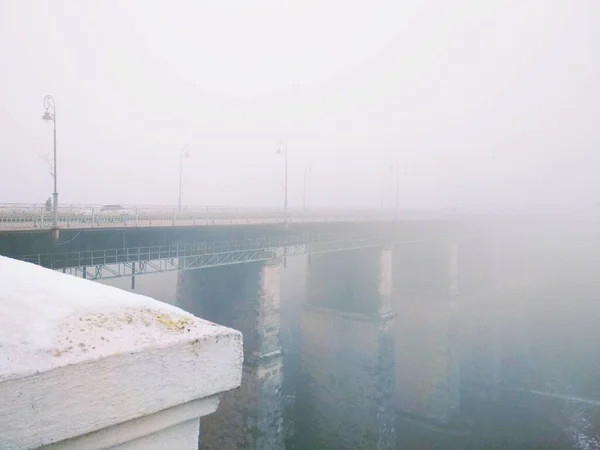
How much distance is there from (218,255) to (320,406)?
1063 cm

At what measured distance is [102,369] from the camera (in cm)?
138

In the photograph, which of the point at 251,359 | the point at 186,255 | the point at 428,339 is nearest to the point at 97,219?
the point at 186,255

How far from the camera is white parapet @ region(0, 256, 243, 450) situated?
4.16 ft

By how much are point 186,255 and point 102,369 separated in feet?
47.3

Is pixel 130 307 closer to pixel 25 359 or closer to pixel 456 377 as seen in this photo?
pixel 25 359

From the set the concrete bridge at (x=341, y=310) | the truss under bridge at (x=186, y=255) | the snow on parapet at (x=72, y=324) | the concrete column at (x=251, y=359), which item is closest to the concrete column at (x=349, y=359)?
the concrete bridge at (x=341, y=310)

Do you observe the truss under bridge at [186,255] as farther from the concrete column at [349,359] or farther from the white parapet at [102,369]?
the white parapet at [102,369]

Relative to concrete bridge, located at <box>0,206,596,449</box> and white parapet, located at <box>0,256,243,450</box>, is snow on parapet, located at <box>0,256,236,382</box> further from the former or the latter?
concrete bridge, located at <box>0,206,596,449</box>

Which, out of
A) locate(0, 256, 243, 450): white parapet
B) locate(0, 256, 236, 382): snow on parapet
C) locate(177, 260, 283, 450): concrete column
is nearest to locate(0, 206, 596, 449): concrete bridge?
locate(177, 260, 283, 450): concrete column

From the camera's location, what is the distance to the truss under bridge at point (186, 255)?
496 inches

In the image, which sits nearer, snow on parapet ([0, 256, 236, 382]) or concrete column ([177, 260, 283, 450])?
snow on parapet ([0, 256, 236, 382])

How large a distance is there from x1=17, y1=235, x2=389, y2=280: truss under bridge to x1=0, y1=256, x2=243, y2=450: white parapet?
11.4 meters

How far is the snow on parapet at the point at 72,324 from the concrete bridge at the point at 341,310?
10929 mm

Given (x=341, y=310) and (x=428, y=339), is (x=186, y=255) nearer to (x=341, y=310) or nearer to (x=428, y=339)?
(x=341, y=310)
